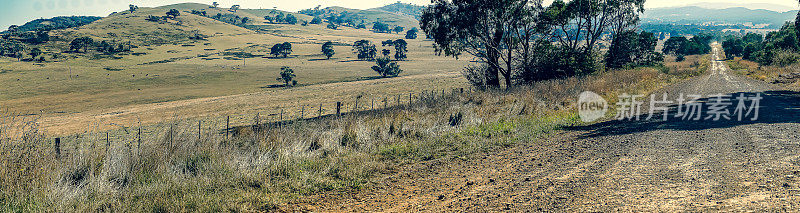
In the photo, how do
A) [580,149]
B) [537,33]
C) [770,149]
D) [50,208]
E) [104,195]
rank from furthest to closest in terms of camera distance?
[537,33], [580,149], [770,149], [104,195], [50,208]

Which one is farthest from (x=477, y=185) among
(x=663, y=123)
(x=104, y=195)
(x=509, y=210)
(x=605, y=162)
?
(x=663, y=123)

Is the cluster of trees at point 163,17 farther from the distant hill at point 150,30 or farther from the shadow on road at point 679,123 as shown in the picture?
the shadow on road at point 679,123

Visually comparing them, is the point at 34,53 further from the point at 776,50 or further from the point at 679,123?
the point at 776,50

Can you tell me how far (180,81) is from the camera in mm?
80250

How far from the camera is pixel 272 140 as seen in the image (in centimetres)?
892

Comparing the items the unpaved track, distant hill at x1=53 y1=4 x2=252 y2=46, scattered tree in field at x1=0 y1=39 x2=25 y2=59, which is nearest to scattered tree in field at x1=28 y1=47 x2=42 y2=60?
scattered tree in field at x1=0 y1=39 x2=25 y2=59

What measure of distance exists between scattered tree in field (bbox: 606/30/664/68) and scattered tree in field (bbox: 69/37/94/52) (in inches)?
4990

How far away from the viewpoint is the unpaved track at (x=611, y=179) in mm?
4996

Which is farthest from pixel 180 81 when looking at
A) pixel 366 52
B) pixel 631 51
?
pixel 631 51

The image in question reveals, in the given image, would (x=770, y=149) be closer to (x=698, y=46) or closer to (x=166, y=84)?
(x=166, y=84)

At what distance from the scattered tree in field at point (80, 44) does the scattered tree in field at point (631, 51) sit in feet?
416

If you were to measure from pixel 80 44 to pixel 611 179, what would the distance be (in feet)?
455

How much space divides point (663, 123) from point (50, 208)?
13.3m

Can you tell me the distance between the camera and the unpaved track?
5.00 meters
